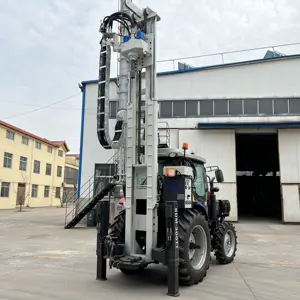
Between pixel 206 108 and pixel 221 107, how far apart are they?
847 millimetres

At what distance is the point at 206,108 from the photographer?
725 inches

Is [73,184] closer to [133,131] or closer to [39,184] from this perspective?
[39,184]

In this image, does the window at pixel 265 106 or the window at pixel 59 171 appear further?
the window at pixel 59 171

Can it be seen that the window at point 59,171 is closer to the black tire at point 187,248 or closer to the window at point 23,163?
the window at point 23,163

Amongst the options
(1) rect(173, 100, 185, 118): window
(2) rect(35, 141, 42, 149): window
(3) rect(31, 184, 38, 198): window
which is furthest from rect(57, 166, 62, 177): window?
(1) rect(173, 100, 185, 118): window

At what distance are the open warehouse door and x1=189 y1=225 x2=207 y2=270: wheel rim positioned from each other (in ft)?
42.4

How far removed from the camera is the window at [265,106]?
18016mm

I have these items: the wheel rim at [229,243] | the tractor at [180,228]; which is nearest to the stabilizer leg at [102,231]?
the tractor at [180,228]

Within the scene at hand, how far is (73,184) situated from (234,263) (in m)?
47.7

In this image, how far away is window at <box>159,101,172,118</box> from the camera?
60.7ft

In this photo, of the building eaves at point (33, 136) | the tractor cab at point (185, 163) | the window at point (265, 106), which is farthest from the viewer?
the building eaves at point (33, 136)

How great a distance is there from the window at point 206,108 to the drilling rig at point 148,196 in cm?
1231

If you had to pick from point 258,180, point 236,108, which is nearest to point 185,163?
point 236,108

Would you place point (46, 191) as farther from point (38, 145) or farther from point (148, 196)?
point (148, 196)
